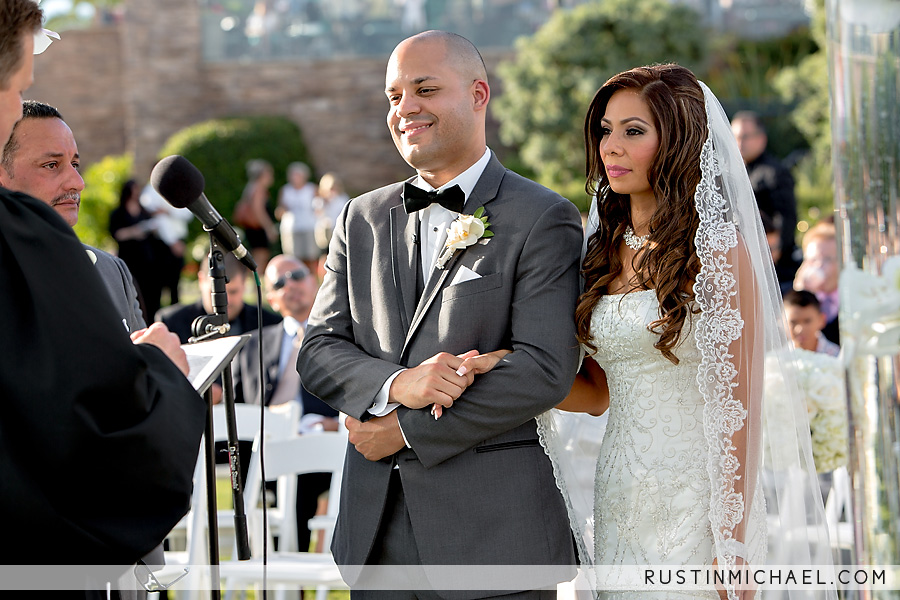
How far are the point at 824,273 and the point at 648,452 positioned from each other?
4369 mm

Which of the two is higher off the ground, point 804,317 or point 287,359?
point 804,317

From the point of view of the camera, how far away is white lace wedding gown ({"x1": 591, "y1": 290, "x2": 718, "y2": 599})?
113 inches

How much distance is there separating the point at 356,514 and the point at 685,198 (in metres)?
1.41

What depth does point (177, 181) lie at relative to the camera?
2773 millimetres

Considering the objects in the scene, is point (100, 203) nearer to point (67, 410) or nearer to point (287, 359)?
point (287, 359)

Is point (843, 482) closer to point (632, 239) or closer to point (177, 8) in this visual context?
point (632, 239)

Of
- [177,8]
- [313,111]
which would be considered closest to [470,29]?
[313,111]

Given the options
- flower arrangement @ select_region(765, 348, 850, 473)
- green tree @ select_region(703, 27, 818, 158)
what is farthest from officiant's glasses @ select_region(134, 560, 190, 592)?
green tree @ select_region(703, 27, 818, 158)

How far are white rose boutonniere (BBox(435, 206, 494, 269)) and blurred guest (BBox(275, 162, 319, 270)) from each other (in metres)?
12.0

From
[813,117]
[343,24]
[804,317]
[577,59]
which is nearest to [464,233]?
[804,317]

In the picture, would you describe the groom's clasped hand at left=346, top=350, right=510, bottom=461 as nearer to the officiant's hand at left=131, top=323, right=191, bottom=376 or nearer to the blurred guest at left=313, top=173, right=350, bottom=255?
the officiant's hand at left=131, top=323, right=191, bottom=376

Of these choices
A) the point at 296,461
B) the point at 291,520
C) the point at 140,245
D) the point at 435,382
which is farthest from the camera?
the point at 140,245

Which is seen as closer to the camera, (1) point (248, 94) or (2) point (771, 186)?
(2) point (771, 186)

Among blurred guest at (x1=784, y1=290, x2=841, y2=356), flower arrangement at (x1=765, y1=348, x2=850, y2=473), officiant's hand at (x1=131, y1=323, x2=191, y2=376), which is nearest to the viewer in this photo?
officiant's hand at (x1=131, y1=323, x2=191, y2=376)
